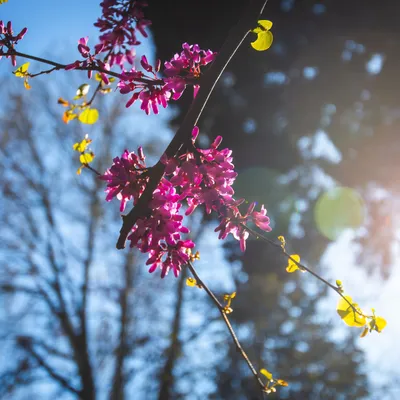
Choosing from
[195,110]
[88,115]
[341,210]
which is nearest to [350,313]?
[195,110]

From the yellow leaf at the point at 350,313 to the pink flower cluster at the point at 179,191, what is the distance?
33 cm

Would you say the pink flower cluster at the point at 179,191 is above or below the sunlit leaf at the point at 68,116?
below

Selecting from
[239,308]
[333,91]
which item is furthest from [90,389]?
[333,91]

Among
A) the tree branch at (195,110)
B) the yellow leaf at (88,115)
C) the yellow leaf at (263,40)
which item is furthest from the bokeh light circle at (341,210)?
the tree branch at (195,110)

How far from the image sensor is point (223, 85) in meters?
6.47

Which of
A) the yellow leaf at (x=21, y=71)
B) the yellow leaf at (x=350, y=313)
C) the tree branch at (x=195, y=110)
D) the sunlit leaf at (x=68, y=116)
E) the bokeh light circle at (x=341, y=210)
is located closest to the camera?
the tree branch at (x=195, y=110)

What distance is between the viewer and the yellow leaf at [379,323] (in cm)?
107

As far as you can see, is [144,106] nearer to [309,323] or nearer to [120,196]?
[120,196]

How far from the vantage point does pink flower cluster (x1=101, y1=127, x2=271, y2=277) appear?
1.02 meters

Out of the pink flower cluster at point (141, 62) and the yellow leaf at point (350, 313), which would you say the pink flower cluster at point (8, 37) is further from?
the yellow leaf at point (350, 313)

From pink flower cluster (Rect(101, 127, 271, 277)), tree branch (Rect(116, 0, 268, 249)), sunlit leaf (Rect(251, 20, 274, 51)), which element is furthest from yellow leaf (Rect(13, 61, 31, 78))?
sunlit leaf (Rect(251, 20, 274, 51))

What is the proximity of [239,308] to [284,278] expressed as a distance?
37.2 inches

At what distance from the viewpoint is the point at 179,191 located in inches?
44.0

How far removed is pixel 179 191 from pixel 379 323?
26.5 inches
